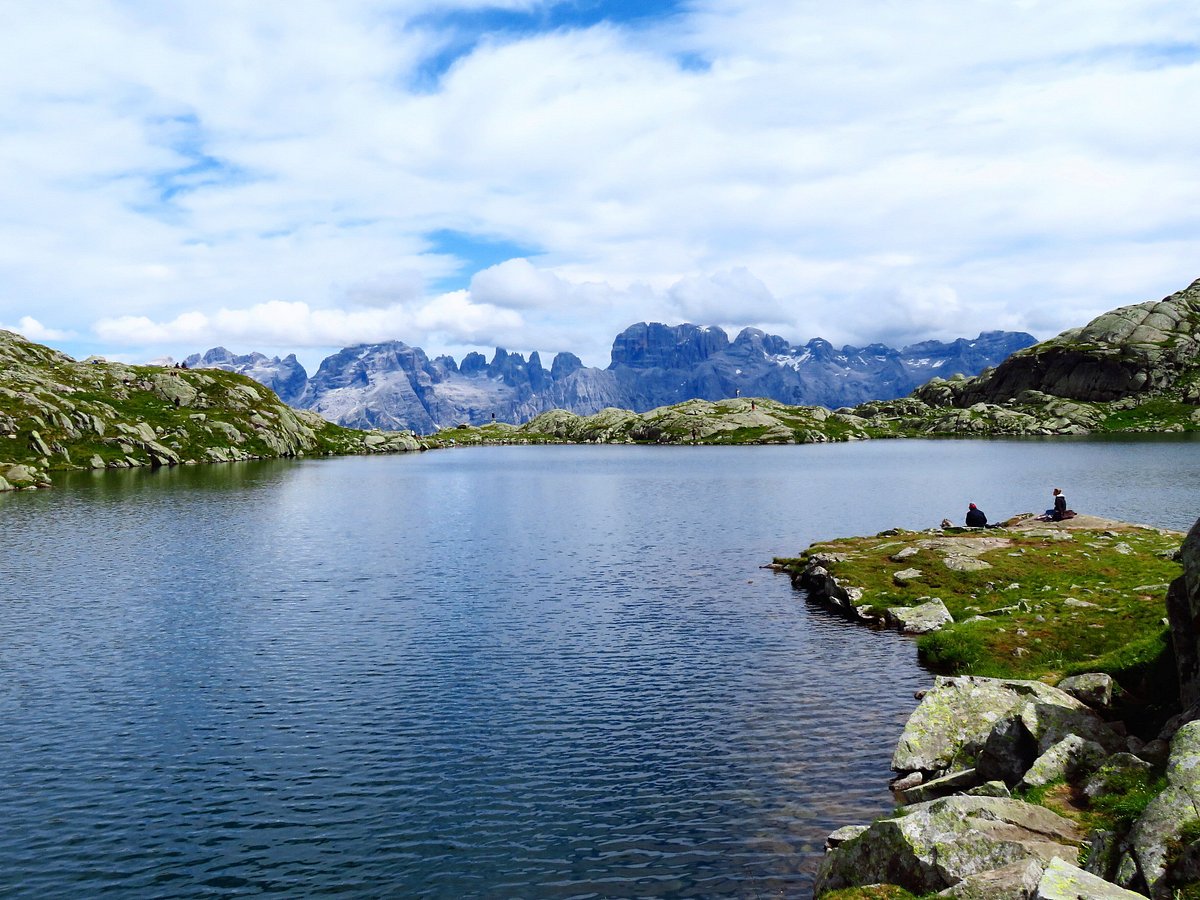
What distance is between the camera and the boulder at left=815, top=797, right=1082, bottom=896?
63.8 ft

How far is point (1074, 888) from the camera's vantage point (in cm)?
1505

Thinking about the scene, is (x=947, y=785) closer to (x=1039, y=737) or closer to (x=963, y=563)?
(x=1039, y=737)

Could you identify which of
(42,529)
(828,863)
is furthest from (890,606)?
(42,529)

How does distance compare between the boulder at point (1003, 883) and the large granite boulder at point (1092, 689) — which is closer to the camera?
the boulder at point (1003, 883)

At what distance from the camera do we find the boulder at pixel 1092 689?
2878 centimetres

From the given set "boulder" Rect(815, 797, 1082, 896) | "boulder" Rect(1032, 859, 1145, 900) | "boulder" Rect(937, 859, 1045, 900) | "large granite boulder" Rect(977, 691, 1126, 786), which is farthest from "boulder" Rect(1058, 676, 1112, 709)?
"boulder" Rect(1032, 859, 1145, 900)

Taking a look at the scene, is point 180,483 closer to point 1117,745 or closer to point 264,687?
point 264,687

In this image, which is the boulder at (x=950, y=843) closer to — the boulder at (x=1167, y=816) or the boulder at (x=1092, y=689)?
the boulder at (x=1167, y=816)

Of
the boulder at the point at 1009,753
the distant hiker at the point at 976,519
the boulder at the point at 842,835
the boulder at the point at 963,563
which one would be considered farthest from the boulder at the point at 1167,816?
the distant hiker at the point at 976,519

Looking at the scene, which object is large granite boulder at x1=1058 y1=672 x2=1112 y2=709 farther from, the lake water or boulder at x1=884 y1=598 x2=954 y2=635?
boulder at x1=884 y1=598 x2=954 y2=635

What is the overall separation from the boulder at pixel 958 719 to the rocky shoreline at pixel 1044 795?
0.18ft

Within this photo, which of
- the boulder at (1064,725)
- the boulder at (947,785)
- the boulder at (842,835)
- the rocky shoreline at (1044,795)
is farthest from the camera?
the boulder at (947,785)

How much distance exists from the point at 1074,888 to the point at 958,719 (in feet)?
56.5

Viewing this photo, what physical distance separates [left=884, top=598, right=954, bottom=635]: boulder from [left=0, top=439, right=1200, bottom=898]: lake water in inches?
140
